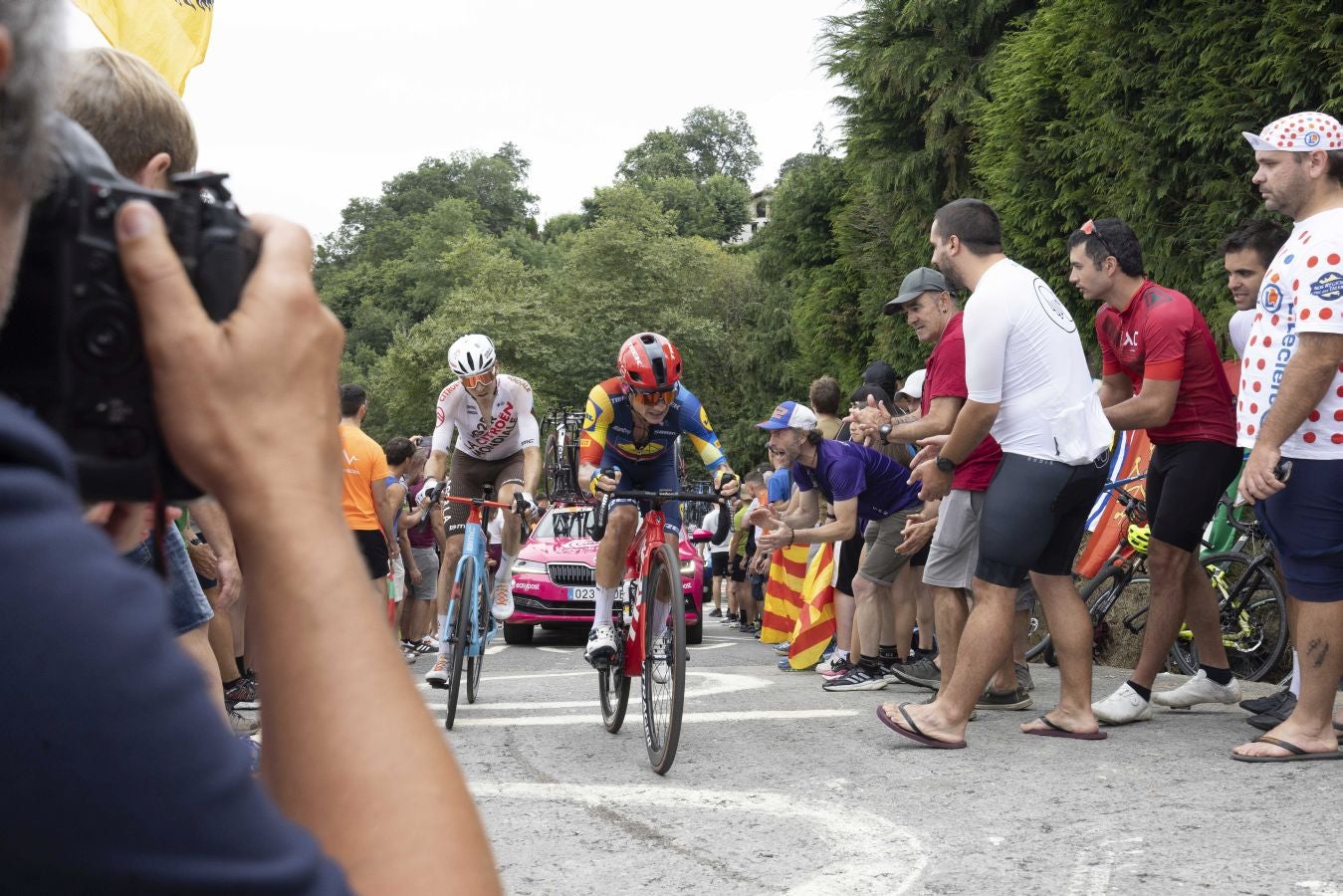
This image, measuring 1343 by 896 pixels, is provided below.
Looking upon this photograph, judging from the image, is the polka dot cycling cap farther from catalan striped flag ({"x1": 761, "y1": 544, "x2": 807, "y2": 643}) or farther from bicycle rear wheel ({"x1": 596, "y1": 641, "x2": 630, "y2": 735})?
catalan striped flag ({"x1": 761, "y1": 544, "x2": 807, "y2": 643})

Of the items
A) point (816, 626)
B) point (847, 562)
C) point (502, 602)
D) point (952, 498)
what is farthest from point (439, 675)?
point (952, 498)

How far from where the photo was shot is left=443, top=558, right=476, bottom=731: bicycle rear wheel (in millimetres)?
8016

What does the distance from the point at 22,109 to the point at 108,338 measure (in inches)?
7.4

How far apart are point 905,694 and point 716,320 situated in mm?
55280

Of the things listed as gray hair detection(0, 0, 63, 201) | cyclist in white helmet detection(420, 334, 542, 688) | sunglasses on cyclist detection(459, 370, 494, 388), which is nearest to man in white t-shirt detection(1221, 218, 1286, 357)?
cyclist in white helmet detection(420, 334, 542, 688)

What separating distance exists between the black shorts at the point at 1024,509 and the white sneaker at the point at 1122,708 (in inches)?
31.1

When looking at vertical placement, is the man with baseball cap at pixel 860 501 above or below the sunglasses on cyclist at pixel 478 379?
below

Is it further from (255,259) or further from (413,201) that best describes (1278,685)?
(413,201)

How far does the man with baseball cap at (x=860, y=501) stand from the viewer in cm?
933

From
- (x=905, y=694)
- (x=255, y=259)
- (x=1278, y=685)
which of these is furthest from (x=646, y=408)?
(x=255, y=259)

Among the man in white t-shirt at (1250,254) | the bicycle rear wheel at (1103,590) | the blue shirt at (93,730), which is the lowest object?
the bicycle rear wheel at (1103,590)

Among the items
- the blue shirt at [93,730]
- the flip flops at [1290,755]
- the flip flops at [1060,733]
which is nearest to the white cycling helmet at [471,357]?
the flip flops at [1060,733]

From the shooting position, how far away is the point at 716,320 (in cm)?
6369

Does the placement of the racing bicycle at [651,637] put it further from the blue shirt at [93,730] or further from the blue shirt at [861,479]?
the blue shirt at [93,730]
